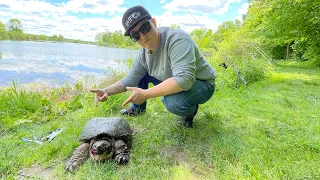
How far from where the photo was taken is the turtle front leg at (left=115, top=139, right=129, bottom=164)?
1.80 m

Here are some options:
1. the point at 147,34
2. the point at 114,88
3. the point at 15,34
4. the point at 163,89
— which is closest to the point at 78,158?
the point at 114,88

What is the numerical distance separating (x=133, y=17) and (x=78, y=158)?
51.1 inches

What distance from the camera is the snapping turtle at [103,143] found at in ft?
5.91

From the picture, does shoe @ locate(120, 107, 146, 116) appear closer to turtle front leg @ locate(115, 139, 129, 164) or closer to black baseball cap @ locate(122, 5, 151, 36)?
turtle front leg @ locate(115, 139, 129, 164)

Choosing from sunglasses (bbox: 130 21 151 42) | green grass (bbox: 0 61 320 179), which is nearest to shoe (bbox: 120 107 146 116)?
green grass (bbox: 0 61 320 179)

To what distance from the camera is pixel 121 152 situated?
6.19 ft

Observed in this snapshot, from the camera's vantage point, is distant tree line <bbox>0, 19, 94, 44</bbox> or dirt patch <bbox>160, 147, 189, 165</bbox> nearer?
dirt patch <bbox>160, 147, 189, 165</bbox>

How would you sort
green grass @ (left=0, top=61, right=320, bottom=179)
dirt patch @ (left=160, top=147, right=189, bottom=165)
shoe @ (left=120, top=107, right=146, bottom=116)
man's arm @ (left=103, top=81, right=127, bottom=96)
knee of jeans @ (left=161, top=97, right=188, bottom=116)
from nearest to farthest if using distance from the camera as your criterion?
green grass @ (left=0, top=61, right=320, bottom=179)
dirt patch @ (left=160, top=147, right=189, bottom=165)
knee of jeans @ (left=161, top=97, right=188, bottom=116)
man's arm @ (left=103, top=81, right=127, bottom=96)
shoe @ (left=120, top=107, right=146, bottom=116)

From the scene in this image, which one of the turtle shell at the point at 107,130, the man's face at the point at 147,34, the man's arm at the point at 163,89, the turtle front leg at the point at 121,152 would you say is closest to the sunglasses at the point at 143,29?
the man's face at the point at 147,34

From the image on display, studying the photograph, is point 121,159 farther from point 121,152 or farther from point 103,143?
point 103,143

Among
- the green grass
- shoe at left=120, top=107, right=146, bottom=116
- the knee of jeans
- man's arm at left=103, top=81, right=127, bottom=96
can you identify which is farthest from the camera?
shoe at left=120, top=107, right=146, bottom=116

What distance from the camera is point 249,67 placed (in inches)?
241

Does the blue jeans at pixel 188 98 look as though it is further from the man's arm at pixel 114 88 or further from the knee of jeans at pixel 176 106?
the man's arm at pixel 114 88

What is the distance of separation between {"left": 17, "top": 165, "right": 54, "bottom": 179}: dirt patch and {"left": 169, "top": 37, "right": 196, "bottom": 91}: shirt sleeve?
4.16 feet
